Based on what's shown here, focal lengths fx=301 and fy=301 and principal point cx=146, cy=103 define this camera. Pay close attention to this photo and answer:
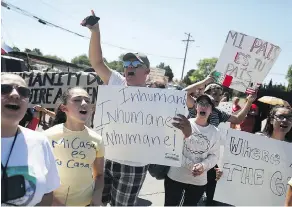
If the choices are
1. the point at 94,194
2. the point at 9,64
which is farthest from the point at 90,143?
the point at 9,64

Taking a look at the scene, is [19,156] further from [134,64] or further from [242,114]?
[242,114]

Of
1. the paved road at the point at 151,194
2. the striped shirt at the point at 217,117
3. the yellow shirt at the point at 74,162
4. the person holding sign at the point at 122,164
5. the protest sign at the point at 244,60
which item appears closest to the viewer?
the yellow shirt at the point at 74,162

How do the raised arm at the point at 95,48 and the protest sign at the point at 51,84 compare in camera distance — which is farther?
the protest sign at the point at 51,84

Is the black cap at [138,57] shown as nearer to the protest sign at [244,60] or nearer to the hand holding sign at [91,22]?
the hand holding sign at [91,22]

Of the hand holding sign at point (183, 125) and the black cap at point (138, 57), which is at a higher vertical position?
the black cap at point (138, 57)

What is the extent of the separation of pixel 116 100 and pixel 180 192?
102 centimetres

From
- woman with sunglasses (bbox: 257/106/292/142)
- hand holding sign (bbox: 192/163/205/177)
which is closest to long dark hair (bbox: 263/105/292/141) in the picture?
woman with sunglasses (bbox: 257/106/292/142)

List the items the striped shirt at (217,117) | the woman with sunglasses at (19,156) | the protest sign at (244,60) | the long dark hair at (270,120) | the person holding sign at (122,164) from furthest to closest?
the protest sign at (244,60) < the striped shirt at (217,117) < the long dark hair at (270,120) < the person holding sign at (122,164) < the woman with sunglasses at (19,156)

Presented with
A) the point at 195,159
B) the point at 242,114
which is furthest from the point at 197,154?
the point at 242,114

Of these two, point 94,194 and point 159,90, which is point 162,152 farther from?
point 94,194

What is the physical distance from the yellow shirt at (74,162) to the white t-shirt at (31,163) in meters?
0.40

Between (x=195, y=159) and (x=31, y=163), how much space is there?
1.57 metres

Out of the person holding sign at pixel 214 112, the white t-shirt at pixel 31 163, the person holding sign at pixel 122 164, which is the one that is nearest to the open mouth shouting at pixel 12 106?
the white t-shirt at pixel 31 163

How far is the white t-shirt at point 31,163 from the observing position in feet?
4.82
